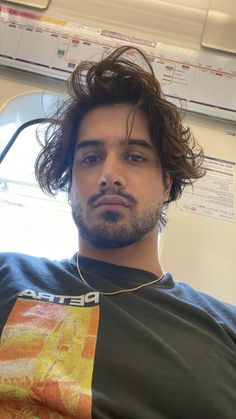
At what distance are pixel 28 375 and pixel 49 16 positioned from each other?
1.37 metres

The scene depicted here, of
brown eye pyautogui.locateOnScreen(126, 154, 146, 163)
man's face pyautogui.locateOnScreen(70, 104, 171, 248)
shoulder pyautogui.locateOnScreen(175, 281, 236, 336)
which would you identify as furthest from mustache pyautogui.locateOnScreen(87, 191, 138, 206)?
shoulder pyautogui.locateOnScreen(175, 281, 236, 336)

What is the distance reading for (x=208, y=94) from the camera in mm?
1269

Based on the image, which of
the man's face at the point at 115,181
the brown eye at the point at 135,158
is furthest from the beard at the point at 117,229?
the brown eye at the point at 135,158

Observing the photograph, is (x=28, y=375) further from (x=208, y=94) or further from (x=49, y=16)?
(x=49, y=16)

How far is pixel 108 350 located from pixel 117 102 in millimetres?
658

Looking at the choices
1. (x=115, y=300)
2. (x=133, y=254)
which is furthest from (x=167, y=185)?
(x=115, y=300)

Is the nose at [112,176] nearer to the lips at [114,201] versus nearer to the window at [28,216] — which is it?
the lips at [114,201]

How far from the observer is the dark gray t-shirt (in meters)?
0.50

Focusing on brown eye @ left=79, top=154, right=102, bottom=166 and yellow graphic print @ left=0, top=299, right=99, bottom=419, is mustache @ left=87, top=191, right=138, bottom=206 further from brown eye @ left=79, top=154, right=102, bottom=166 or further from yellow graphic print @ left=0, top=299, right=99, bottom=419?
yellow graphic print @ left=0, top=299, right=99, bottom=419

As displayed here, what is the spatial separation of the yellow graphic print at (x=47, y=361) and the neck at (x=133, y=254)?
178 mm

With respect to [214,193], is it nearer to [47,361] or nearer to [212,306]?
[212,306]

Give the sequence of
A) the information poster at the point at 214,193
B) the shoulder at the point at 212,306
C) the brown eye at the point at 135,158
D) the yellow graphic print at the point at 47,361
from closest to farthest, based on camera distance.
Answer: the yellow graphic print at the point at 47,361
the shoulder at the point at 212,306
the brown eye at the point at 135,158
the information poster at the point at 214,193

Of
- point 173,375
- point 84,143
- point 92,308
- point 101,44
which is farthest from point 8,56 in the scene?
point 173,375

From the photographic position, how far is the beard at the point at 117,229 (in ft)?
2.46
